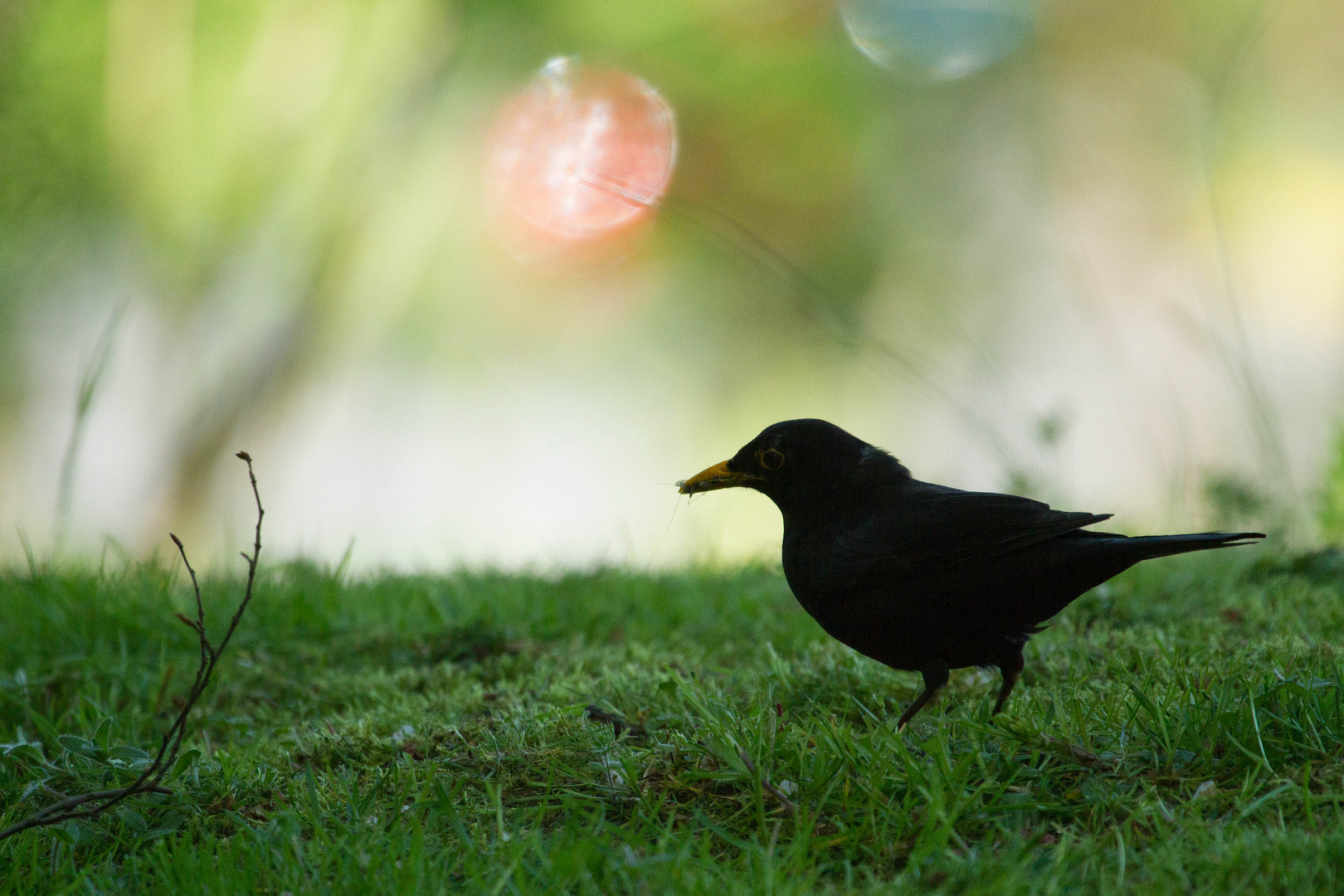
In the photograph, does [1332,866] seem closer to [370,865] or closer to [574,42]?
[370,865]

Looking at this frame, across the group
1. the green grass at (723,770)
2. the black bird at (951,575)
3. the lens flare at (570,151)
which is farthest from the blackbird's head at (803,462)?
the lens flare at (570,151)

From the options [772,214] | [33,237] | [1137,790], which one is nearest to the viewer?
[1137,790]

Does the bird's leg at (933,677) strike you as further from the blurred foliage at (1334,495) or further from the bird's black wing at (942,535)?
the blurred foliage at (1334,495)

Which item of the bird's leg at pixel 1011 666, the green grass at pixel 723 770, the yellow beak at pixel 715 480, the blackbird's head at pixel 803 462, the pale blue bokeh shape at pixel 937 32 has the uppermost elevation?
the pale blue bokeh shape at pixel 937 32

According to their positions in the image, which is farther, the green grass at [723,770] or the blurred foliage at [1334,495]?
the blurred foliage at [1334,495]

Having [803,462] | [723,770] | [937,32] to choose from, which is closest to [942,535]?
[803,462]

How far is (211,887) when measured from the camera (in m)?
2.08

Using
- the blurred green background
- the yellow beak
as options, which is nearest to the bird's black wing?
the yellow beak

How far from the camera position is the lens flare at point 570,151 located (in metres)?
7.89

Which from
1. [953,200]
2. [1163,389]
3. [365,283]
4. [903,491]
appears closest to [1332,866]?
[903,491]

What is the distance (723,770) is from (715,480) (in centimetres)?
114

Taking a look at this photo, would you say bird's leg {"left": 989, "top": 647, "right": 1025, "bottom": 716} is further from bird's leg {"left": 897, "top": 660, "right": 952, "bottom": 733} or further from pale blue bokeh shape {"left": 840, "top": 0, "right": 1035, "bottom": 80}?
pale blue bokeh shape {"left": 840, "top": 0, "right": 1035, "bottom": 80}

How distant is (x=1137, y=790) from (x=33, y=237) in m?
9.74

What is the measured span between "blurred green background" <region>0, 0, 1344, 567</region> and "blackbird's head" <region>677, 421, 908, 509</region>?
3.11 metres
